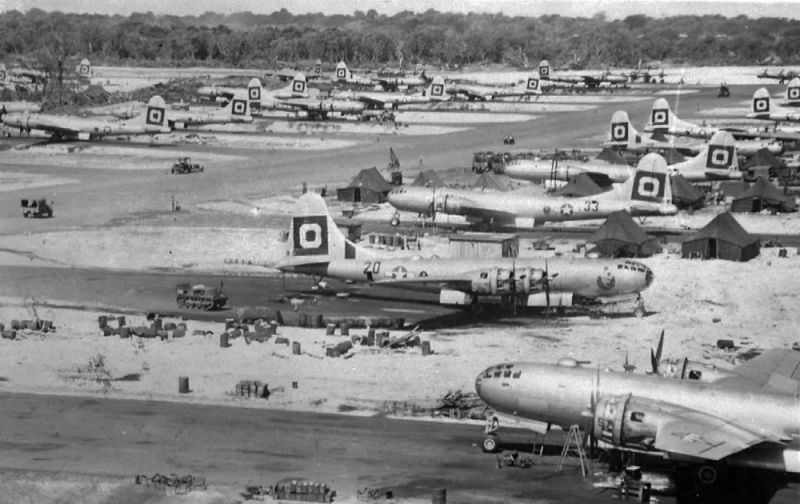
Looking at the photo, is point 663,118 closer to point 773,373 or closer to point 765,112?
point 765,112

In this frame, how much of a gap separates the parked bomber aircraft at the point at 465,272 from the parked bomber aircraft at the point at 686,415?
17.5 m

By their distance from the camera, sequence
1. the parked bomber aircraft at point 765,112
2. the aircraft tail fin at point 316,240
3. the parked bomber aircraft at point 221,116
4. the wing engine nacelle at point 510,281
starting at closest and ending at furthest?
the wing engine nacelle at point 510,281 < the aircraft tail fin at point 316,240 < the parked bomber aircraft at point 765,112 < the parked bomber aircraft at point 221,116

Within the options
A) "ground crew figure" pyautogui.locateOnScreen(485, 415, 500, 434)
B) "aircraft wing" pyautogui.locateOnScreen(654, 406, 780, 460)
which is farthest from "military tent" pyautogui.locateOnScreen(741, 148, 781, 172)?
"aircraft wing" pyautogui.locateOnScreen(654, 406, 780, 460)

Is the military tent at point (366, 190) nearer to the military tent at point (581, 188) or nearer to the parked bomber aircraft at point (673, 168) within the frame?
the parked bomber aircraft at point (673, 168)

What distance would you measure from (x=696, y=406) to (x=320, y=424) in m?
14.8

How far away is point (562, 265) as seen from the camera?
195 ft

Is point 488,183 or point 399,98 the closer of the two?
point 488,183

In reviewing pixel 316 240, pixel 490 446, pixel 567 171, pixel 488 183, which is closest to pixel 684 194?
pixel 567 171

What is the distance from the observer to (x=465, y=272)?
6019 centimetres

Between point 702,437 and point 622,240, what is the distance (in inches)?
1578

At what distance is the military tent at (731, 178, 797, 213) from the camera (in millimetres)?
92500

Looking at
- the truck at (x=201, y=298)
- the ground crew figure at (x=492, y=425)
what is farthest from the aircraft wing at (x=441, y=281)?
the ground crew figure at (x=492, y=425)

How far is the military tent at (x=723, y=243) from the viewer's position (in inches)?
2847

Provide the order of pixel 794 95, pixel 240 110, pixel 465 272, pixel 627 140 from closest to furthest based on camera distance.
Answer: pixel 465 272
pixel 627 140
pixel 240 110
pixel 794 95
